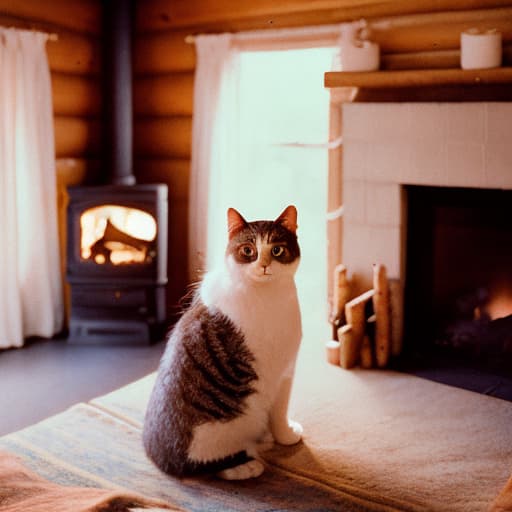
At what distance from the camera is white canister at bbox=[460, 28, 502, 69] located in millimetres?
3318

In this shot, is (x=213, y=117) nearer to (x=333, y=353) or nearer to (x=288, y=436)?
(x=333, y=353)

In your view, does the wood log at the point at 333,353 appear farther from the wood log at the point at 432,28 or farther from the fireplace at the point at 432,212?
the wood log at the point at 432,28

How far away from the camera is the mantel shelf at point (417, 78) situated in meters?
3.32

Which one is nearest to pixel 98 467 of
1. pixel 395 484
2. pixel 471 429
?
pixel 395 484

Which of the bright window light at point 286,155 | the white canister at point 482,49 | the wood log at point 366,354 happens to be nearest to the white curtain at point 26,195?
the bright window light at point 286,155

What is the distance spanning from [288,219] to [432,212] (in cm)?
151

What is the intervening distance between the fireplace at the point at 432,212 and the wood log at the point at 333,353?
0.31 metres

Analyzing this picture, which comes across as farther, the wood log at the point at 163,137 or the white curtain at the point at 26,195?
the wood log at the point at 163,137

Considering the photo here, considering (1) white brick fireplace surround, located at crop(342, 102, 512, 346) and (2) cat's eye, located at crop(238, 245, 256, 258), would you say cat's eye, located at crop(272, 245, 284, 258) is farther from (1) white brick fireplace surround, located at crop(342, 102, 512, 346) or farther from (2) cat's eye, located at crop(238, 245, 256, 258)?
(1) white brick fireplace surround, located at crop(342, 102, 512, 346)

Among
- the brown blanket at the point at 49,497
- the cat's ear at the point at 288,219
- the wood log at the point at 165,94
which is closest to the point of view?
the brown blanket at the point at 49,497

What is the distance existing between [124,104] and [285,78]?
1002 millimetres

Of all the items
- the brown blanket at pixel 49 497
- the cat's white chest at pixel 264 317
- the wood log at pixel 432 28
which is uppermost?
the wood log at pixel 432 28

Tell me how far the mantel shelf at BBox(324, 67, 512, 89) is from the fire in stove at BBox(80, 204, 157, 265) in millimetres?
1370

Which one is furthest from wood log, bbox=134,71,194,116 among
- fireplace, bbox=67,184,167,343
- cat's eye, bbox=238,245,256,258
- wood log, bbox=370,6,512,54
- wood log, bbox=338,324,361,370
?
cat's eye, bbox=238,245,256,258
